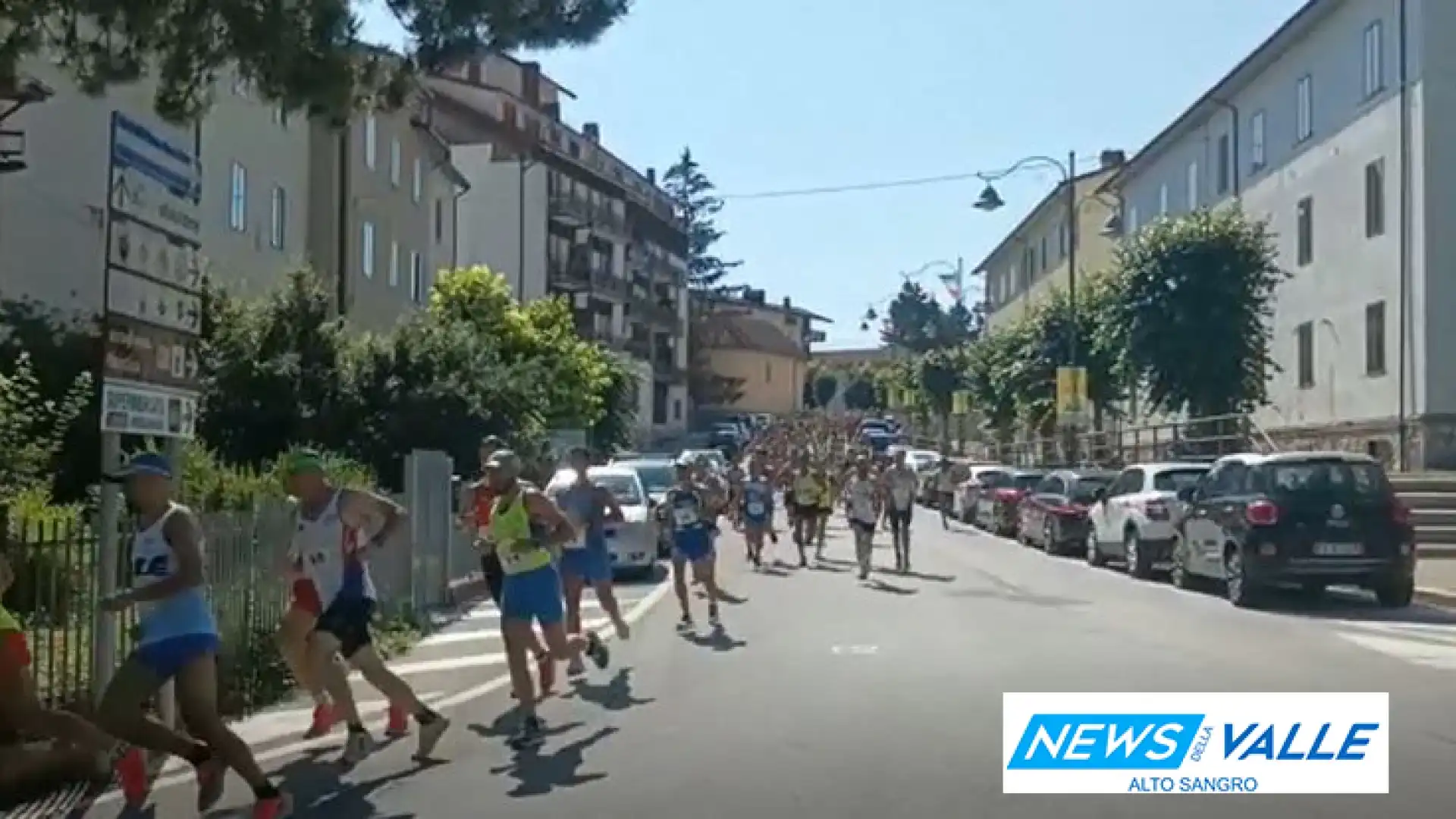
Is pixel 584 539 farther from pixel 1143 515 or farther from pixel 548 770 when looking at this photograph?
pixel 1143 515

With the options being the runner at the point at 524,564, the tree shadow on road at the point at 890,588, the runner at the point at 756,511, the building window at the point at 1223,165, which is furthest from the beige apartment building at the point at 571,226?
the runner at the point at 524,564

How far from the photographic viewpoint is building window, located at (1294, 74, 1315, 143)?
40.4 m

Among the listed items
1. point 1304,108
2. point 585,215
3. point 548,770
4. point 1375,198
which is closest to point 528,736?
point 548,770

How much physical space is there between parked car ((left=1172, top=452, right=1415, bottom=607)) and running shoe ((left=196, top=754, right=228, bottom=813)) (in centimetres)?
1403

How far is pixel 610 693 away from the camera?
12.9 meters

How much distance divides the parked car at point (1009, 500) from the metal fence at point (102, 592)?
825 inches

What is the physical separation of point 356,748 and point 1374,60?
31.2 metres

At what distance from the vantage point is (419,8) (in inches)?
464

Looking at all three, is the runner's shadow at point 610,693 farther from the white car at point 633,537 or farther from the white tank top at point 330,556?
the white car at point 633,537

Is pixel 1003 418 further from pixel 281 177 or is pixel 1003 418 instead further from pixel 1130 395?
pixel 281 177

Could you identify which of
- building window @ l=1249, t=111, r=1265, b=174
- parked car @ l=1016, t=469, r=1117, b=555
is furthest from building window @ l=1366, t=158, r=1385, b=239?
building window @ l=1249, t=111, r=1265, b=174

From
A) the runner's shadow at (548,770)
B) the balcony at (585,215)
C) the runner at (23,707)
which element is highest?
the balcony at (585,215)

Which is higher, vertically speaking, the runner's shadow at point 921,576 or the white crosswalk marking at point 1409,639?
the white crosswalk marking at point 1409,639

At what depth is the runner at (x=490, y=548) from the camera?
484 inches
